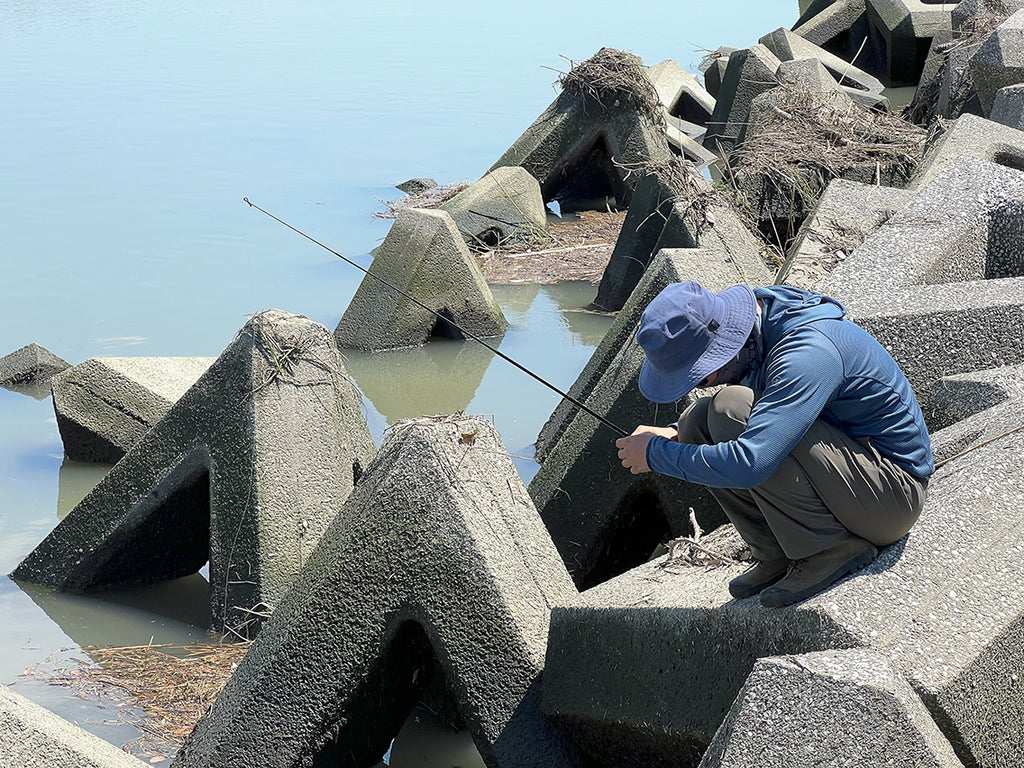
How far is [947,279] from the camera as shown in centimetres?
554

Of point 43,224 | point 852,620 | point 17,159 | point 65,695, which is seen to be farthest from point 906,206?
point 17,159

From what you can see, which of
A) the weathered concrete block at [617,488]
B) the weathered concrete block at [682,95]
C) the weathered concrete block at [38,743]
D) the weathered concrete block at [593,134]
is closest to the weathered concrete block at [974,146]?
the weathered concrete block at [617,488]

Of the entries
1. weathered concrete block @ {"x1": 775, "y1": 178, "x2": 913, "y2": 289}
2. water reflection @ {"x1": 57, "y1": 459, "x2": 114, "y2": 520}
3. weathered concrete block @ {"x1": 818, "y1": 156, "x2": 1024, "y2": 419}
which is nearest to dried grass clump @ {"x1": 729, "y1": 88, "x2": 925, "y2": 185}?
weathered concrete block @ {"x1": 775, "y1": 178, "x2": 913, "y2": 289}

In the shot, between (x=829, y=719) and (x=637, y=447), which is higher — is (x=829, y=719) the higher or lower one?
the lower one

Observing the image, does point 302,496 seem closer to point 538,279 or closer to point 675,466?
point 675,466

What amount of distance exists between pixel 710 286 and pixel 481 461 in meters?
1.92

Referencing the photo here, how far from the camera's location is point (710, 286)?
532 centimetres

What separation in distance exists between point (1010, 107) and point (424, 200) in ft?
20.5

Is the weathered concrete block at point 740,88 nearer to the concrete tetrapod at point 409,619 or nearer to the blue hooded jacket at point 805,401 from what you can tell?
the concrete tetrapod at point 409,619

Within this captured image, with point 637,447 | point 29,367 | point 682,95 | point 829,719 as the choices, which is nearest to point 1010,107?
point 637,447

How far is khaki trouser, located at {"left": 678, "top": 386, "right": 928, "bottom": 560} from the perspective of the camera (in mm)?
3000

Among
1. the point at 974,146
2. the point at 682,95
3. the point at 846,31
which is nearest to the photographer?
the point at 974,146

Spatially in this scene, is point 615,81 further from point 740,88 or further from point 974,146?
point 974,146

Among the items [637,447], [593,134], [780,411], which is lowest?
[593,134]
